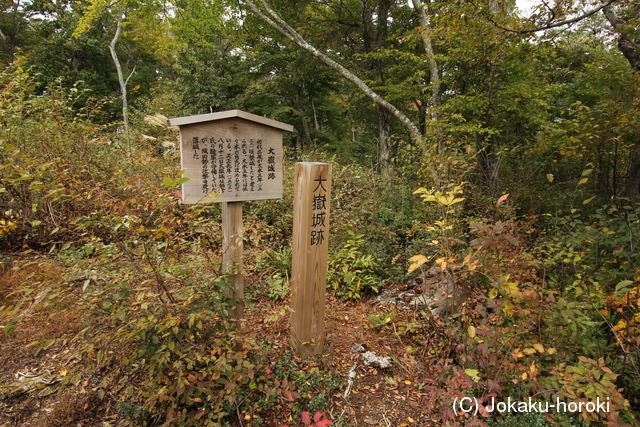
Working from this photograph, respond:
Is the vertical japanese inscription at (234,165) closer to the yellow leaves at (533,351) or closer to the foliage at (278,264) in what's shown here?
the foliage at (278,264)

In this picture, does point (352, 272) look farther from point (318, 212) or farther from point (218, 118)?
point (218, 118)

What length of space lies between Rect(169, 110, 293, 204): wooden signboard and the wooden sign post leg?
0.36ft

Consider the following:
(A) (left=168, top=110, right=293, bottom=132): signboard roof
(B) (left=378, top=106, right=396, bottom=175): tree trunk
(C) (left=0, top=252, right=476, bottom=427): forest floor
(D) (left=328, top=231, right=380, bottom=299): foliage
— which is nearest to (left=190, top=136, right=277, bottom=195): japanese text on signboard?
(A) (left=168, top=110, right=293, bottom=132): signboard roof

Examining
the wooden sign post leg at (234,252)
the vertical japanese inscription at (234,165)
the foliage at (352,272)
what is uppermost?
the vertical japanese inscription at (234,165)

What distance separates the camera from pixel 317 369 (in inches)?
97.7

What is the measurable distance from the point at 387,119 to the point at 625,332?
7.93 meters

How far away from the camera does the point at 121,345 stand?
1.88 metres

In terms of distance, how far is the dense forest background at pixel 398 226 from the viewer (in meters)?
1.86

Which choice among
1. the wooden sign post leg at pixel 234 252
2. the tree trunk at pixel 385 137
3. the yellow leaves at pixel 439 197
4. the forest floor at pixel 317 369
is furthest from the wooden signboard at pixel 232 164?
the tree trunk at pixel 385 137

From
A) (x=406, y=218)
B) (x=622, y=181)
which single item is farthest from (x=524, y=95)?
(x=406, y=218)

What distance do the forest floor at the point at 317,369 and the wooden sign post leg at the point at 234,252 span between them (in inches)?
6.1

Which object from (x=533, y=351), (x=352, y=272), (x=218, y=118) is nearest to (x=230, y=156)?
(x=218, y=118)

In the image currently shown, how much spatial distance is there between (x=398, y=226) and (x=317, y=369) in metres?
2.77

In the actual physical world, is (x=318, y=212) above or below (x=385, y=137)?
below
